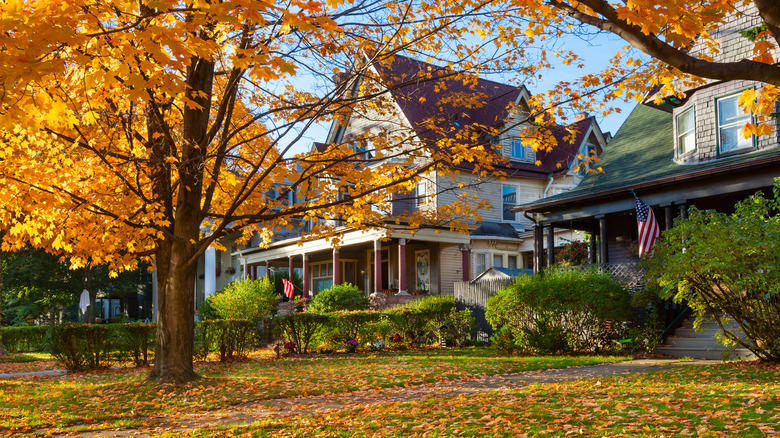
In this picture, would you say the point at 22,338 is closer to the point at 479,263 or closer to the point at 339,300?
the point at 339,300

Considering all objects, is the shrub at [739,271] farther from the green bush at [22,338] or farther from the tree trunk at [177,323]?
the green bush at [22,338]

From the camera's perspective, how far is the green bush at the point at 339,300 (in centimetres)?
2580

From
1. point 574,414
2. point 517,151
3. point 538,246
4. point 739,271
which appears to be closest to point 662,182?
point 538,246

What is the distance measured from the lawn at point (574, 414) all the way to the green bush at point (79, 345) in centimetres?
1045

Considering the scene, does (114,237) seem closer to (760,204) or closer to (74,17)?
(74,17)

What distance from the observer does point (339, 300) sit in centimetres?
2583

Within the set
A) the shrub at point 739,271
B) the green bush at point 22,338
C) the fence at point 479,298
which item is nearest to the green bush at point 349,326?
the fence at point 479,298

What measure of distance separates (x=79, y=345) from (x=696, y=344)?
14.7 m

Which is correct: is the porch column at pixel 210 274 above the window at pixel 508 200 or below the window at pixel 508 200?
below

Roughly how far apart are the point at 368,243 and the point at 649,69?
2179cm

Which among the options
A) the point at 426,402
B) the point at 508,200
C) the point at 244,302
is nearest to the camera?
the point at 426,402

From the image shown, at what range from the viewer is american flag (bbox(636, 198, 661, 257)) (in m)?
17.8

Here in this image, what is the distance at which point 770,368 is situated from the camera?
11367 millimetres

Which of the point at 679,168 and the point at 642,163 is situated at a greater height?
the point at 642,163
